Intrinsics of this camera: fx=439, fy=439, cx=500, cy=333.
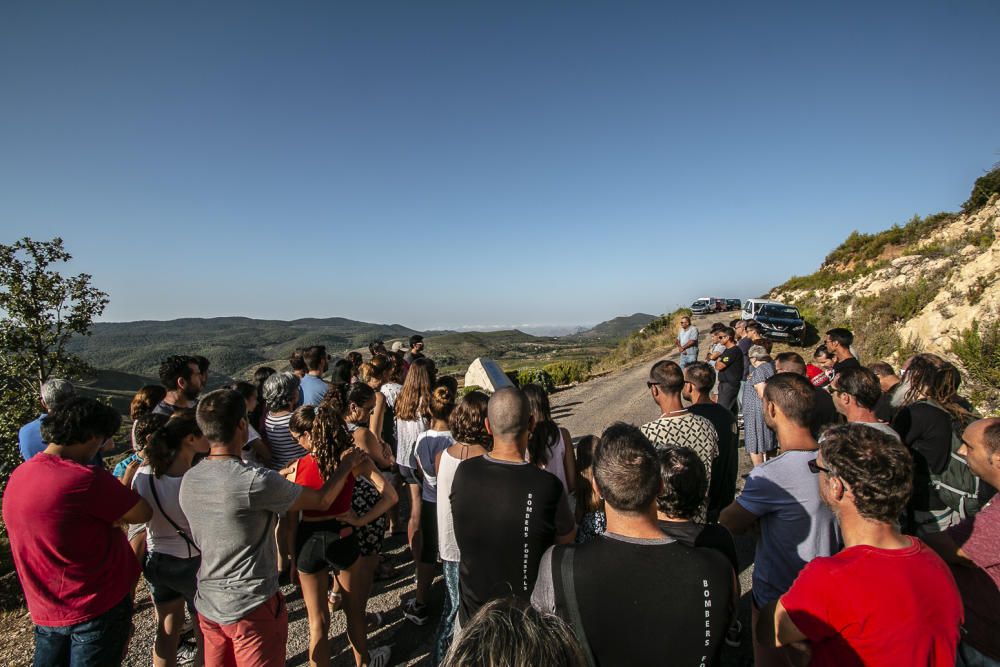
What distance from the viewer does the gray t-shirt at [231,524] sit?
228 centimetres

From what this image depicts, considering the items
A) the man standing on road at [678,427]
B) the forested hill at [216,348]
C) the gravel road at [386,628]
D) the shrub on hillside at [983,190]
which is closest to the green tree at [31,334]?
the gravel road at [386,628]

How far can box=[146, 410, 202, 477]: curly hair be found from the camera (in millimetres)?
2807

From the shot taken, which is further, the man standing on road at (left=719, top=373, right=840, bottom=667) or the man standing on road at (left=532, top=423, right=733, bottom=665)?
the man standing on road at (left=719, top=373, right=840, bottom=667)

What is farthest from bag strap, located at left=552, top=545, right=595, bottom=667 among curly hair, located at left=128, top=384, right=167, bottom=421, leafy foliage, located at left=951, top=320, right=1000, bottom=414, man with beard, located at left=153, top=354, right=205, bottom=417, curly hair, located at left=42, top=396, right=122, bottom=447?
leafy foliage, located at left=951, top=320, right=1000, bottom=414

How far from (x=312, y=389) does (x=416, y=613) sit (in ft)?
9.95

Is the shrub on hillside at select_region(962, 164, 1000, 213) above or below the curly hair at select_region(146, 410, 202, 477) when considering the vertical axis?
above

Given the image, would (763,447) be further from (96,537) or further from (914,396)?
(96,537)

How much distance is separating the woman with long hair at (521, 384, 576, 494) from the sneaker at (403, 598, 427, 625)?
5.62ft

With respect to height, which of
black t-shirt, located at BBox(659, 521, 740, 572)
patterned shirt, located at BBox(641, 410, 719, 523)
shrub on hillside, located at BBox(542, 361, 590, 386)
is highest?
patterned shirt, located at BBox(641, 410, 719, 523)

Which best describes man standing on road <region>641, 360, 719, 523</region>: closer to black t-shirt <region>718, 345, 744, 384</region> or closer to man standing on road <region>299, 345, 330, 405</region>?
black t-shirt <region>718, 345, 744, 384</region>

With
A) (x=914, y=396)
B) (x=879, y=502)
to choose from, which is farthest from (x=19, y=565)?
(x=914, y=396)

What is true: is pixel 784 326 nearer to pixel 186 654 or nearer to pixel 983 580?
pixel 983 580

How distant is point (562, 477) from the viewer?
130 inches

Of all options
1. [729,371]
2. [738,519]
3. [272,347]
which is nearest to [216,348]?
[272,347]
